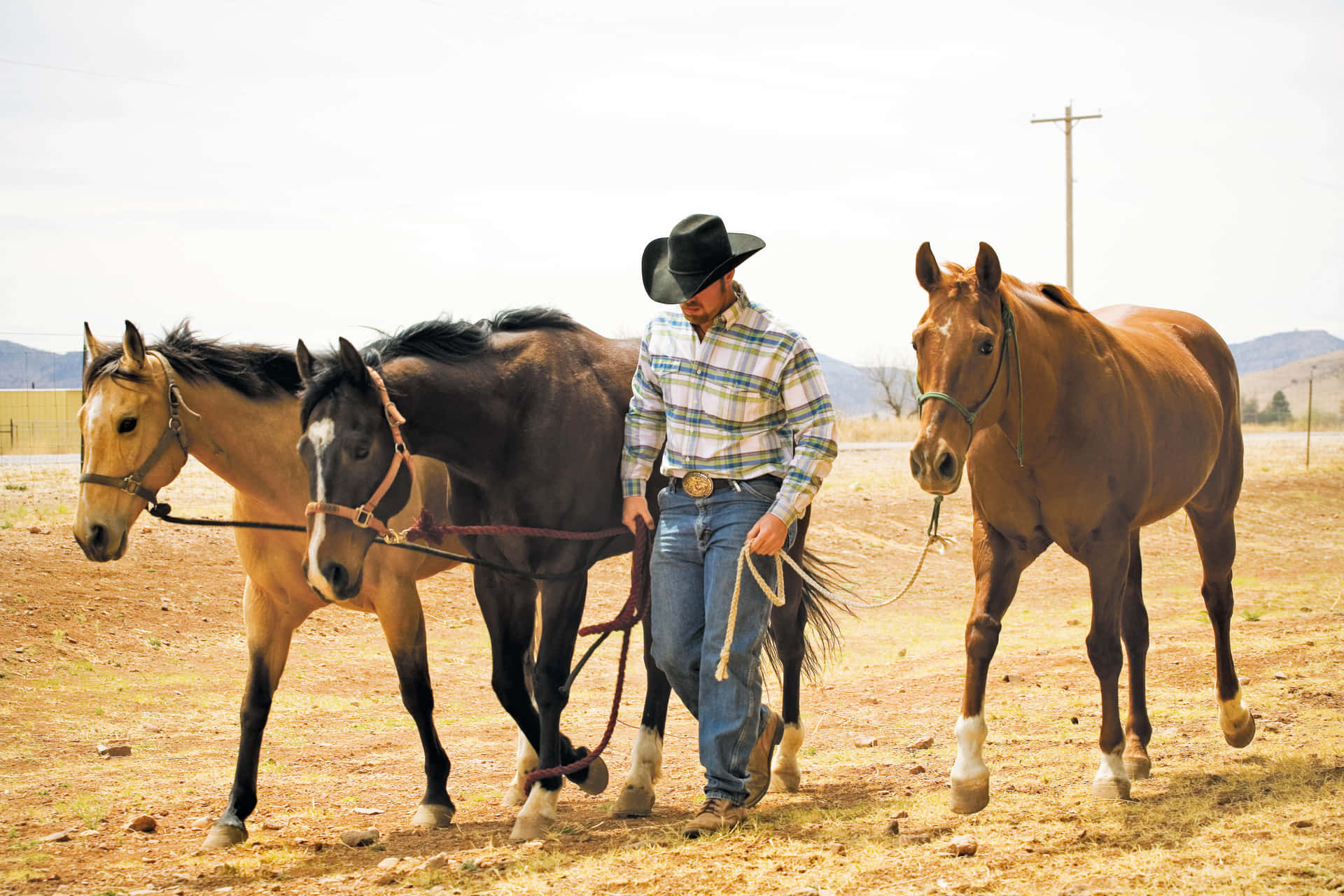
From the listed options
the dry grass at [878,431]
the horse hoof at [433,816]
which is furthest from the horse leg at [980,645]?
the dry grass at [878,431]

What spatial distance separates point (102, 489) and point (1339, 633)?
25.3 ft

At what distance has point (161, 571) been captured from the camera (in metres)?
10.6

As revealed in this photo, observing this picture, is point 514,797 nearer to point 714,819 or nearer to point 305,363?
point 714,819

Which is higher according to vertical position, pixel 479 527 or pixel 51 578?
pixel 479 527

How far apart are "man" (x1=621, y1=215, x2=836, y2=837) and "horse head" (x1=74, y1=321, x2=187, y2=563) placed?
7.36 ft

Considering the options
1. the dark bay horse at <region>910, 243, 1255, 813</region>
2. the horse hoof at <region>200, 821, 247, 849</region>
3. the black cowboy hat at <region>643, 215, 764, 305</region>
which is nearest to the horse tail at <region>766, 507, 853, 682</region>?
the dark bay horse at <region>910, 243, 1255, 813</region>

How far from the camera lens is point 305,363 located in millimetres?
4492

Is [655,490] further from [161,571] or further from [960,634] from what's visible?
[161,571]

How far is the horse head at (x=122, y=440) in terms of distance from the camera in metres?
4.80

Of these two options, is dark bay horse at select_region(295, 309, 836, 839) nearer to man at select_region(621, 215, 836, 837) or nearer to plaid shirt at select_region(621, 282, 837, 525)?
man at select_region(621, 215, 836, 837)

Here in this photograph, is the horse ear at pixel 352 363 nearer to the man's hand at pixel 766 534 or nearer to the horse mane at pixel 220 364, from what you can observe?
the horse mane at pixel 220 364

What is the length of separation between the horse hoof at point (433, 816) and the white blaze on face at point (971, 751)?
217 centimetres

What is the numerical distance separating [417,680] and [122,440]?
1.64 meters

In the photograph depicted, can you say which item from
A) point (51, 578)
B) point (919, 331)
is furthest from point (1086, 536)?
point (51, 578)
